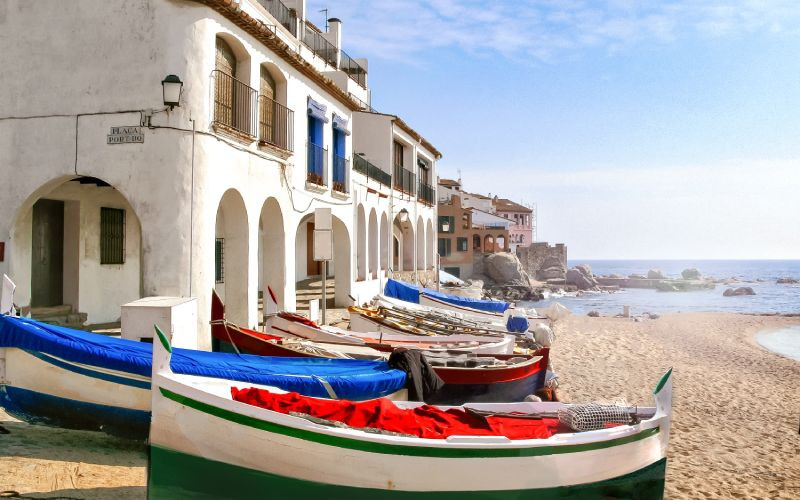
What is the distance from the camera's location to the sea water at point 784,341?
26719 millimetres

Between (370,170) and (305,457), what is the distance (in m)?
18.1

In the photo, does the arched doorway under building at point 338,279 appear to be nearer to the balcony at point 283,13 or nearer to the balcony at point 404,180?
the balcony at point 404,180

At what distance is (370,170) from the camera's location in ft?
75.5

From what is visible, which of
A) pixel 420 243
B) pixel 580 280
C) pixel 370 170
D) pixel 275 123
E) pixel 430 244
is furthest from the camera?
pixel 580 280

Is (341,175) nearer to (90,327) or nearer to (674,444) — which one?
(90,327)

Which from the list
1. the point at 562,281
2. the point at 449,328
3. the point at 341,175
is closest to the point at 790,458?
the point at 449,328

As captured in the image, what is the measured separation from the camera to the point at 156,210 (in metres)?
10.8

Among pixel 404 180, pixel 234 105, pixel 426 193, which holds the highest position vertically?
pixel 404 180

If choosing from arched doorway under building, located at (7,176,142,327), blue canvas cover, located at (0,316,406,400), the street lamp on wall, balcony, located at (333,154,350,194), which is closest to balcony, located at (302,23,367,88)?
balcony, located at (333,154,350,194)

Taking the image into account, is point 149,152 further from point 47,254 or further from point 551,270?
point 551,270

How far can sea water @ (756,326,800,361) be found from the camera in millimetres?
26719

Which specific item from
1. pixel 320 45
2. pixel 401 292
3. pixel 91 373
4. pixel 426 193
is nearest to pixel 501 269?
pixel 426 193

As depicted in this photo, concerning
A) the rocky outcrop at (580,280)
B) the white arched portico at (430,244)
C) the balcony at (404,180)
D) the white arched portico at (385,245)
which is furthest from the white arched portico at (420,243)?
the rocky outcrop at (580,280)

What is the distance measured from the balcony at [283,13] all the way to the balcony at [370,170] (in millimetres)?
6039
